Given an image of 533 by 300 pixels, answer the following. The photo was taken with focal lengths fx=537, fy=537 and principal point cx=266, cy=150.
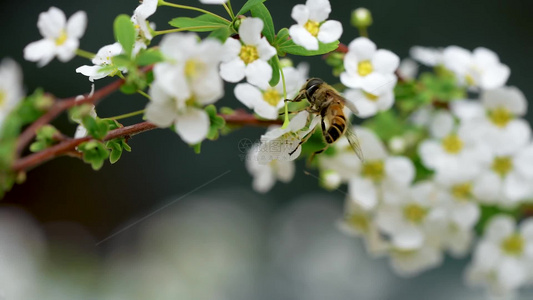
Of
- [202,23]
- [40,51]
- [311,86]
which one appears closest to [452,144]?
[311,86]

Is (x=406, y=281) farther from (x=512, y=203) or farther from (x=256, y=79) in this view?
(x=256, y=79)

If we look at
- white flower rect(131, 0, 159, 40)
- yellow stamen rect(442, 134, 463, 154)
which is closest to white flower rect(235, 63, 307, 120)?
white flower rect(131, 0, 159, 40)

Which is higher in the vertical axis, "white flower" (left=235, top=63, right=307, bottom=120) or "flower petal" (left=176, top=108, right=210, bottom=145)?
"flower petal" (left=176, top=108, right=210, bottom=145)

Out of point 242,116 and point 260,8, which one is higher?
point 260,8

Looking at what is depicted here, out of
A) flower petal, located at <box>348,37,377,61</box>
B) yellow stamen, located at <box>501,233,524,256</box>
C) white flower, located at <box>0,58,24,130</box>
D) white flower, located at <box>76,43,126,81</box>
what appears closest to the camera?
white flower, located at <box>0,58,24,130</box>

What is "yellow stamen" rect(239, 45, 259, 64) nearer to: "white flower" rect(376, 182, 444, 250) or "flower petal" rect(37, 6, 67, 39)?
"flower petal" rect(37, 6, 67, 39)

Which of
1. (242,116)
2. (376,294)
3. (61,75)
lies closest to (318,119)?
(242,116)

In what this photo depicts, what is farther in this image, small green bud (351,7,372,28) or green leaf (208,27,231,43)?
small green bud (351,7,372,28)

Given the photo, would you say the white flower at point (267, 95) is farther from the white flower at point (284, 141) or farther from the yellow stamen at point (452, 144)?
the yellow stamen at point (452, 144)
